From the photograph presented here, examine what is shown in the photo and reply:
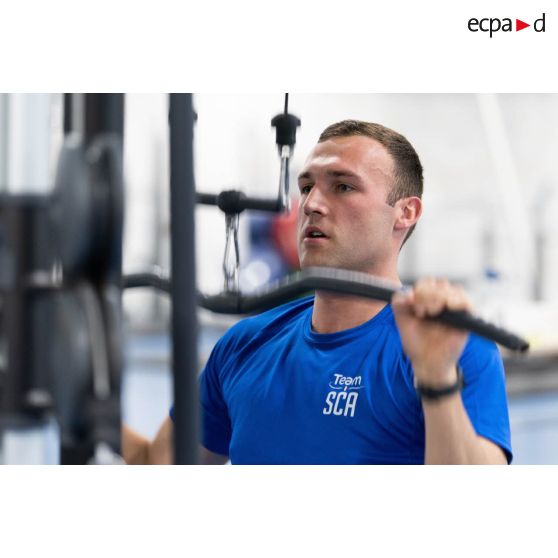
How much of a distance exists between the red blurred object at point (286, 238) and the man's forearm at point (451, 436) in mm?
2422

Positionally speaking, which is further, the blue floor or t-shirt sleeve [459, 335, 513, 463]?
the blue floor

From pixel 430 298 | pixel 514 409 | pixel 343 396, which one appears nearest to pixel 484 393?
pixel 343 396

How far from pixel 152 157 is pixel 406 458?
1626 millimetres

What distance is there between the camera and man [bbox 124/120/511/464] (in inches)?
46.6

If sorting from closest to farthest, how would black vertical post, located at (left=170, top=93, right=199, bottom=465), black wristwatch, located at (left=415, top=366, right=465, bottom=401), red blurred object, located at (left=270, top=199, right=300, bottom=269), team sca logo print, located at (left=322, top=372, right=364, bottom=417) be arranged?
black vertical post, located at (left=170, top=93, right=199, bottom=465) → black wristwatch, located at (left=415, top=366, right=465, bottom=401) → team sca logo print, located at (left=322, top=372, right=364, bottom=417) → red blurred object, located at (left=270, top=199, right=300, bottom=269)

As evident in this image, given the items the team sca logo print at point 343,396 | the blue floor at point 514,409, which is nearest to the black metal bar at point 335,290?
the team sca logo print at point 343,396

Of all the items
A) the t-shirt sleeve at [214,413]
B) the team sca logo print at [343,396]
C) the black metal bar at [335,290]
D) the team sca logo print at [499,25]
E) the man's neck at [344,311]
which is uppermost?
the team sca logo print at [499,25]

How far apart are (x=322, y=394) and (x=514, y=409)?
71.8 inches

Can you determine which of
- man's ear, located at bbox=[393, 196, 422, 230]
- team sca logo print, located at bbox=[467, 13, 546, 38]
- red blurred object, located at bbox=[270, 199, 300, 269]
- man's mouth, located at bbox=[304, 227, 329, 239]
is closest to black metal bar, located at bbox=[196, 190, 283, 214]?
man's mouth, located at bbox=[304, 227, 329, 239]

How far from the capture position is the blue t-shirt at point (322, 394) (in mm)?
1146

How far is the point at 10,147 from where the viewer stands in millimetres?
847

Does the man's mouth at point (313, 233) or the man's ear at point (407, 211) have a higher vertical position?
the man's ear at point (407, 211)

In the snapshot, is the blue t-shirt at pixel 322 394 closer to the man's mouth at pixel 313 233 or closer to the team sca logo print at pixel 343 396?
the team sca logo print at pixel 343 396

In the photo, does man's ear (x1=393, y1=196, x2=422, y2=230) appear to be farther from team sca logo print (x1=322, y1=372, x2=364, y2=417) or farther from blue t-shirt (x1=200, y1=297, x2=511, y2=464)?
team sca logo print (x1=322, y1=372, x2=364, y2=417)
